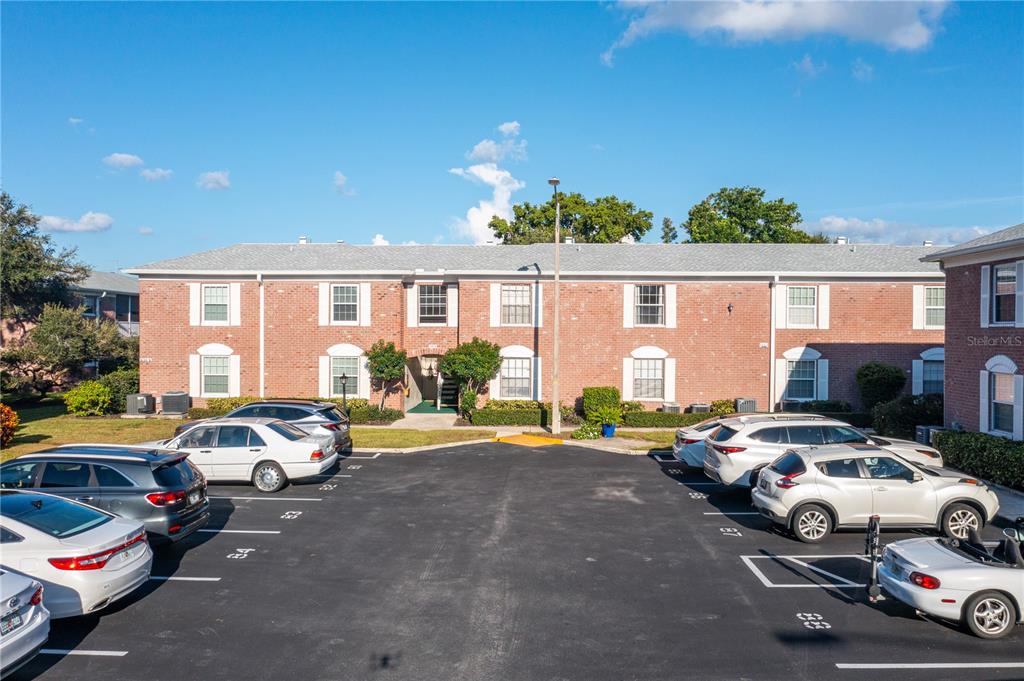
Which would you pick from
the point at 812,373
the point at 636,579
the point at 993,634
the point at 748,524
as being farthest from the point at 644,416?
the point at 993,634

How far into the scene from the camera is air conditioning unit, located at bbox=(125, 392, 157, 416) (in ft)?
96.4

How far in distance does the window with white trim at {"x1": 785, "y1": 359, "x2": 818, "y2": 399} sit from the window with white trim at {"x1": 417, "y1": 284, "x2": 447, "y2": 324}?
14.7 m

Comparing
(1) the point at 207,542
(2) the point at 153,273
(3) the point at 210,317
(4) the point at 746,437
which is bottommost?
(1) the point at 207,542

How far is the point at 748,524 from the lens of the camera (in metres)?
13.8

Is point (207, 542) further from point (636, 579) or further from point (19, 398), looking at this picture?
point (19, 398)

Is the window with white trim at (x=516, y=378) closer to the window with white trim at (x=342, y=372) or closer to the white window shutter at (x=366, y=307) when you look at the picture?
the white window shutter at (x=366, y=307)

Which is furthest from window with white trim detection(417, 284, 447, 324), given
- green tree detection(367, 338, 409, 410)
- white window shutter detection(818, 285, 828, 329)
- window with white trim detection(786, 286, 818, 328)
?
white window shutter detection(818, 285, 828, 329)

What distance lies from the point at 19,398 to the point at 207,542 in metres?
30.1

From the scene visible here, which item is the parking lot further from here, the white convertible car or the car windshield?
the car windshield

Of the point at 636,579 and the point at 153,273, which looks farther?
the point at 153,273

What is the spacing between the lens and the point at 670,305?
28750 millimetres

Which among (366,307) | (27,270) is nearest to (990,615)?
(366,307)

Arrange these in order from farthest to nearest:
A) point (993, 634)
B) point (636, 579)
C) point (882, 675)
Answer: point (636, 579)
point (993, 634)
point (882, 675)

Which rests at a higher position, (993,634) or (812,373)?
(812,373)
